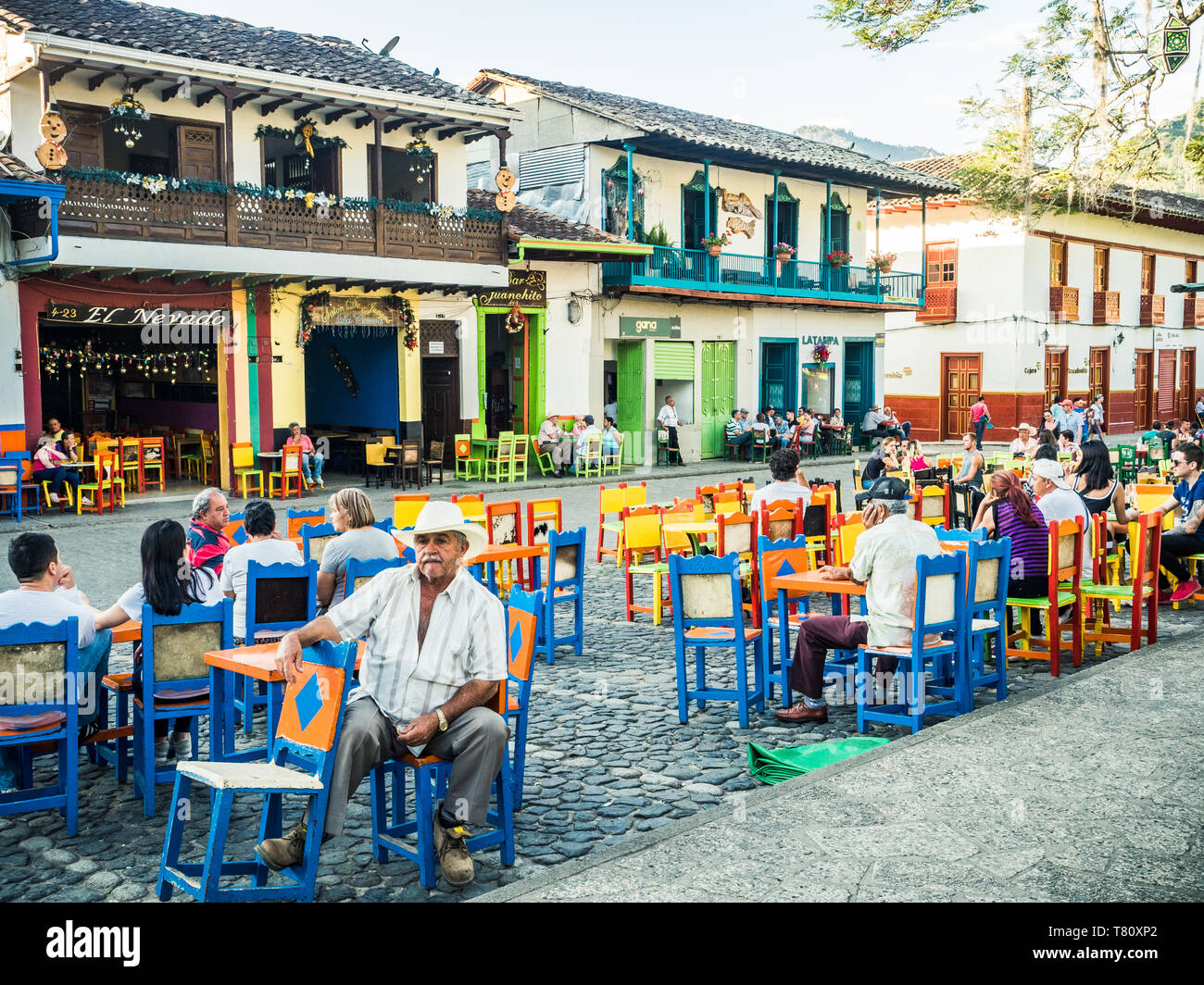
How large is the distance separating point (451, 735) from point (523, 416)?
20010 mm

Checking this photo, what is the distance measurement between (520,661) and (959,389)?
31264mm

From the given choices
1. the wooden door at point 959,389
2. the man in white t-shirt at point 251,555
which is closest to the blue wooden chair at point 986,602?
the man in white t-shirt at point 251,555

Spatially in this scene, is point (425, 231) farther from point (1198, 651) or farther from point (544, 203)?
point (1198, 651)

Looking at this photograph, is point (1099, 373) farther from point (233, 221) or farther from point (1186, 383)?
point (233, 221)

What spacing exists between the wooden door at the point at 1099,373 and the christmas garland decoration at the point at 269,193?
2202 cm

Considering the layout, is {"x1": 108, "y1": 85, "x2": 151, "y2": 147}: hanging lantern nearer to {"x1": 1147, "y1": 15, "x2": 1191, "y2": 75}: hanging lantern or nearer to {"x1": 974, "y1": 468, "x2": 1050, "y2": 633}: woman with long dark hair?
{"x1": 1147, "y1": 15, "x2": 1191, "y2": 75}: hanging lantern

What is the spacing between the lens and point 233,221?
18.2 meters

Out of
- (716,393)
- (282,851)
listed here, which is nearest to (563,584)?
(282,851)

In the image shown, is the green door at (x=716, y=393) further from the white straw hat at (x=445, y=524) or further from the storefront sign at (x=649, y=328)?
the white straw hat at (x=445, y=524)

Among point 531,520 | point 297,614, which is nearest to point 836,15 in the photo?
point 531,520

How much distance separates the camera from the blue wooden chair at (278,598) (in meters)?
6.25

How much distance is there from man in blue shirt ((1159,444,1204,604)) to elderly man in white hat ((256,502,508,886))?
7181 mm

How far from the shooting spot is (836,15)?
11.0 meters

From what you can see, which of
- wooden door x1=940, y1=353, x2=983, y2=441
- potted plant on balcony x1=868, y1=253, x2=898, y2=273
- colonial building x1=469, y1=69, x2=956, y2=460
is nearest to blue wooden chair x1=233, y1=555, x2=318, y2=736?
colonial building x1=469, y1=69, x2=956, y2=460
